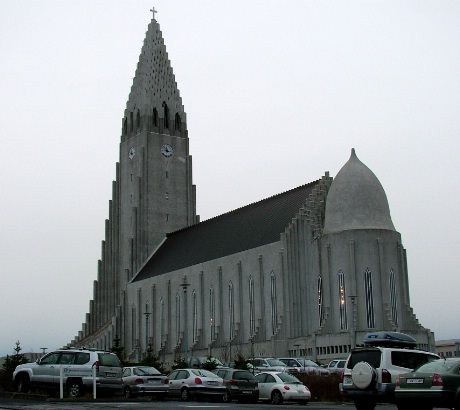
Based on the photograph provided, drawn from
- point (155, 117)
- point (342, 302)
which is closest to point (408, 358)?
point (342, 302)

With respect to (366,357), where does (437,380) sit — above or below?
below

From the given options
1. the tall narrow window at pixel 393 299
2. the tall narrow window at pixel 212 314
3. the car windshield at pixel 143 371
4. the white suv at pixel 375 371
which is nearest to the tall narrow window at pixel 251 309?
the tall narrow window at pixel 212 314

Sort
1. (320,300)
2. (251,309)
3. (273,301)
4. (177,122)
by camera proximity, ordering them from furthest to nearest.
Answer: (177,122)
(251,309)
(273,301)
(320,300)

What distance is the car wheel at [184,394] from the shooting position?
33.5 m

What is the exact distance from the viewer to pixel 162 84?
10431cm

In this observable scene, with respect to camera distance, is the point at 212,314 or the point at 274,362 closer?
the point at 274,362

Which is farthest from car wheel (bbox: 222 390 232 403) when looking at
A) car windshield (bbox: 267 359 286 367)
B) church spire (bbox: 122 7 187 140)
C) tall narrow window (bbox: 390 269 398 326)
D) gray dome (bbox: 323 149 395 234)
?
church spire (bbox: 122 7 187 140)

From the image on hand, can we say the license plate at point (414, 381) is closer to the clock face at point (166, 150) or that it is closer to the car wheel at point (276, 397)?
the car wheel at point (276, 397)

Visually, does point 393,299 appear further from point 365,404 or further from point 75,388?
point 365,404

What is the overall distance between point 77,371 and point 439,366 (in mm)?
14653

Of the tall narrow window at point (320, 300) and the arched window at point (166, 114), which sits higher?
the arched window at point (166, 114)

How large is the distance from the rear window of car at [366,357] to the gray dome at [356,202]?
1694 inches

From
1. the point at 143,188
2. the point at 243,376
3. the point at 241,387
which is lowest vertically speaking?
the point at 241,387

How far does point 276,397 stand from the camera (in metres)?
32.4
